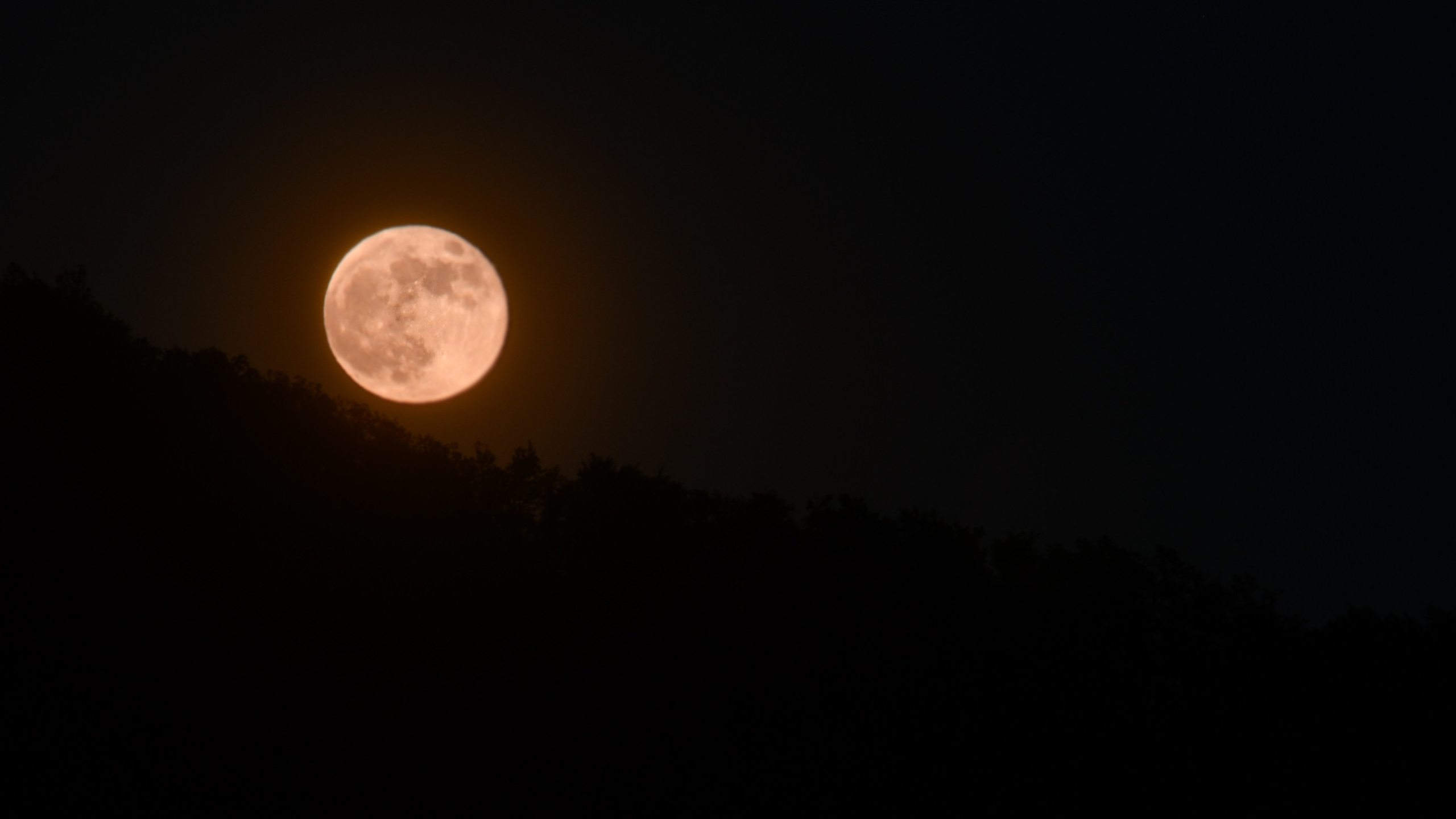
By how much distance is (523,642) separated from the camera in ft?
82.0

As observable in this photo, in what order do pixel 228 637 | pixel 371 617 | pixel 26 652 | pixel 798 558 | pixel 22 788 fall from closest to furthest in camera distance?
pixel 22 788
pixel 26 652
pixel 228 637
pixel 371 617
pixel 798 558

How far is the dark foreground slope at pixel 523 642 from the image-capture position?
65.3ft

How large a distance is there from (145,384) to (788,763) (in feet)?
75.3

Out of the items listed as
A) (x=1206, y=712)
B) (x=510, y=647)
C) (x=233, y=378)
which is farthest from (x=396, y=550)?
(x=1206, y=712)

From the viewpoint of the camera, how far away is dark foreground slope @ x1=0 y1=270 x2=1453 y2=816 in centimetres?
1989

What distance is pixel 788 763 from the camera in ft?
77.7

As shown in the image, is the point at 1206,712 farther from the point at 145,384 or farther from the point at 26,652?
the point at 145,384

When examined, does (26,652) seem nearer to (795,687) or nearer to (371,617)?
(371,617)

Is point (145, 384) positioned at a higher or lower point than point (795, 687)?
higher

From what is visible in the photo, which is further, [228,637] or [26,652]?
[228,637]

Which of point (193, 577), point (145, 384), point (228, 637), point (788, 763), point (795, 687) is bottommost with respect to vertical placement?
point (788, 763)

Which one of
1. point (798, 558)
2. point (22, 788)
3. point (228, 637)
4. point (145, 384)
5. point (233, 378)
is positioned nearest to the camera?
point (22, 788)

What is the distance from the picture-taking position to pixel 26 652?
1812 cm

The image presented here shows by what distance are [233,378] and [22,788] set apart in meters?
14.6
